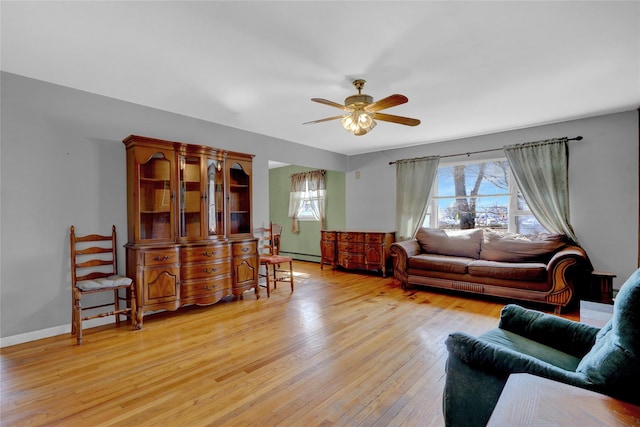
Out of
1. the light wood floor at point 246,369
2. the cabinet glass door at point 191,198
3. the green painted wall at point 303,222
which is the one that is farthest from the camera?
the green painted wall at point 303,222

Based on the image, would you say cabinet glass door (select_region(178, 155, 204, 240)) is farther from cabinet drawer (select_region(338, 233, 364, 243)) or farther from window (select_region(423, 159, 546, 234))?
window (select_region(423, 159, 546, 234))

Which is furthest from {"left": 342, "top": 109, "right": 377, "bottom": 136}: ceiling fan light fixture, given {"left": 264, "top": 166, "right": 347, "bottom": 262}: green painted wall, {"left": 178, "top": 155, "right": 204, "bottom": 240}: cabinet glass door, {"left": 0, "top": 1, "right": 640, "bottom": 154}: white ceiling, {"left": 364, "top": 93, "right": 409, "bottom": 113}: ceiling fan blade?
{"left": 264, "top": 166, "right": 347, "bottom": 262}: green painted wall

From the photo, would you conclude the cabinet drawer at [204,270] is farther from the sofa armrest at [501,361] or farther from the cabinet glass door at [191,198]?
the sofa armrest at [501,361]

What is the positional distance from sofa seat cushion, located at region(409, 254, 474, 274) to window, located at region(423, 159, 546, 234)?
0.91 m

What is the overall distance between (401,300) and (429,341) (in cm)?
133

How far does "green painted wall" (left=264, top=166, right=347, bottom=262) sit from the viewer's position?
6.93 meters

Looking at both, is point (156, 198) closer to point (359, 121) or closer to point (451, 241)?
point (359, 121)

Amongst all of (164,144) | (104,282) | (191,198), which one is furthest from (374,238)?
(104,282)

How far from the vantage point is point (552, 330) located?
1.66 m

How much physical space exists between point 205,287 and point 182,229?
2.46 ft

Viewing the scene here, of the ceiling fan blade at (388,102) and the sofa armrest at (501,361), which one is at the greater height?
the ceiling fan blade at (388,102)

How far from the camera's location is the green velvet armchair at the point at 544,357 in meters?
0.96

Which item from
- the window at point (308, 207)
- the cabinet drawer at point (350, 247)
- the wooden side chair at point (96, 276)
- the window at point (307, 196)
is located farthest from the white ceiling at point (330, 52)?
the window at point (308, 207)

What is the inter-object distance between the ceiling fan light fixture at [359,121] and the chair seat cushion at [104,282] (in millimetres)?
2749
